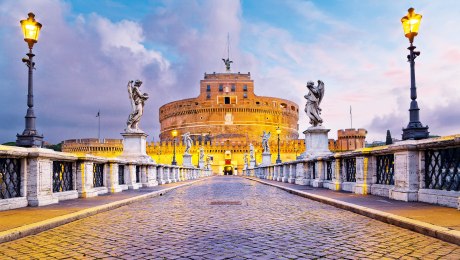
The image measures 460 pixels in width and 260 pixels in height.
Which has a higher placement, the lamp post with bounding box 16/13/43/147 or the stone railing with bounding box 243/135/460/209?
the lamp post with bounding box 16/13/43/147

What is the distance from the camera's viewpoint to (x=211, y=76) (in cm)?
12500

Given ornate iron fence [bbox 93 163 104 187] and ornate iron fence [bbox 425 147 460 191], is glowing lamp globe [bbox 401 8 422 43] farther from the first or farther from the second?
ornate iron fence [bbox 93 163 104 187]

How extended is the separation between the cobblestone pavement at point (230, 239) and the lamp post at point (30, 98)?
11.0ft

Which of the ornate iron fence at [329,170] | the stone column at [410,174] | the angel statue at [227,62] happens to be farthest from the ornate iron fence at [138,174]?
the angel statue at [227,62]

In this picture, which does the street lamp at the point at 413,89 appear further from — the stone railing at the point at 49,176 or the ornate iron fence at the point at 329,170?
the stone railing at the point at 49,176

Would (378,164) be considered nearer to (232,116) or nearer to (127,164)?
(127,164)

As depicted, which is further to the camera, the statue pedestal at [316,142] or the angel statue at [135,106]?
the angel statue at [135,106]

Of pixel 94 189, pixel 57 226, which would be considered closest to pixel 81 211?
pixel 57 226

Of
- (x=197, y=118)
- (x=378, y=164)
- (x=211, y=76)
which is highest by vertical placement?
(x=211, y=76)

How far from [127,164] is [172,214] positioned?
9116mm

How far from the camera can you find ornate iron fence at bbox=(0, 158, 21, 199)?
881 centimetres

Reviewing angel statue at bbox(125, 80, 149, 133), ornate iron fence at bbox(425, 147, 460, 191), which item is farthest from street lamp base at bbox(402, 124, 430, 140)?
angel statue at bbox(125, 80, 149, 133)

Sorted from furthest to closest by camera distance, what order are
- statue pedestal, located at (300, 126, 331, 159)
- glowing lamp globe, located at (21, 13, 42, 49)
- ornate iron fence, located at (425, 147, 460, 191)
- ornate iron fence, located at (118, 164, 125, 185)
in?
statue pedestal, located at (300, 126, 331, 159) → ornate iron fence, located at (118, 164, 125, 185) → glowing lamp globe, located at (21, 13, 42, 49) → ornate iron fence, located at (425, 147, 460, 191)

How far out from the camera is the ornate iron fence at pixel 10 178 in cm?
881
